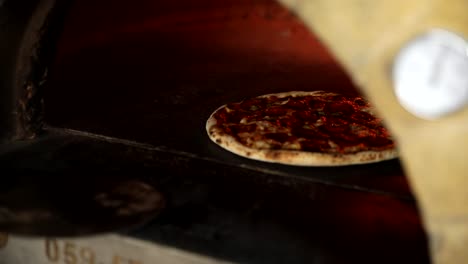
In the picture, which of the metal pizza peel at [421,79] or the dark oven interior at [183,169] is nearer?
the metal pizza peel at [421,79]

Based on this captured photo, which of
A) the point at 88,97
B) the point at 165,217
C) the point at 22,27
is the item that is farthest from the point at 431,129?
the point at 88,97

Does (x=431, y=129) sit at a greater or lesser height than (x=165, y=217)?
greater

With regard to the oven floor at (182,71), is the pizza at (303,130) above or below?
above

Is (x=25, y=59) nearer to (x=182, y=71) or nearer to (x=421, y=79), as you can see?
(x=182, y=71)

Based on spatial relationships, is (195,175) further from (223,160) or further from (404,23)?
(404,23)

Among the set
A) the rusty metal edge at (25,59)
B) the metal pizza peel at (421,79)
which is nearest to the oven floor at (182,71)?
the rusty metal edge at (25,59)

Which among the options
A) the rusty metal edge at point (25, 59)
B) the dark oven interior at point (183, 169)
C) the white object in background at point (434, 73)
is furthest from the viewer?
the rusty metal edge at point (25, 59)

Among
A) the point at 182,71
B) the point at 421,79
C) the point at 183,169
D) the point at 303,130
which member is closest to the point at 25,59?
the point at 183,169

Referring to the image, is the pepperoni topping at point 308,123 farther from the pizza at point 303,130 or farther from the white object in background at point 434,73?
the white object in background at point 434,73
